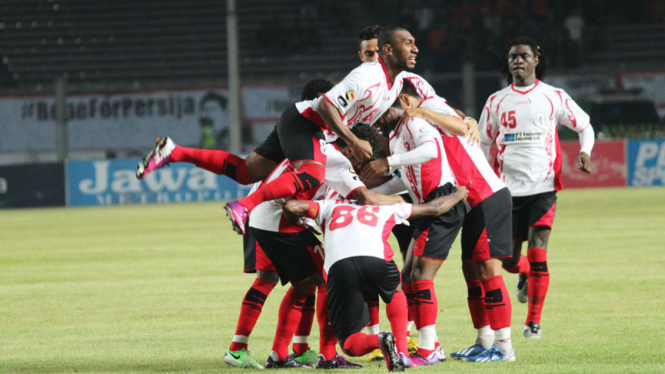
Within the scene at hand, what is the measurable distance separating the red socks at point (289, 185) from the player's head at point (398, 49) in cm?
118

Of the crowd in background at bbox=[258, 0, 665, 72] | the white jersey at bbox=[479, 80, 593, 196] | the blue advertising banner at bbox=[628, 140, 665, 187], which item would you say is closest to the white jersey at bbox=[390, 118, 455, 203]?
the white jersey at bbox=[479, 80, 593, 196]

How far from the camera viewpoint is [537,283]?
817cm

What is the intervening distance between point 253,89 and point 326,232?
25444 millimetres

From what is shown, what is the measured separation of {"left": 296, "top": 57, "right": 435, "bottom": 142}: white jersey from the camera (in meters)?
7.36

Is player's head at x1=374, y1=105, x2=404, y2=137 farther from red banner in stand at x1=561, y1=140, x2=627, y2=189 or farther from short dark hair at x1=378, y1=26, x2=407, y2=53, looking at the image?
red banner in stand at x1=561, y1=140, x2=627, y2=189

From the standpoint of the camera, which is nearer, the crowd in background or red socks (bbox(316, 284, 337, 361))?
red socks (bbox(316, 284, 337, 361))

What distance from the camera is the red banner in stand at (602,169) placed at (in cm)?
2702

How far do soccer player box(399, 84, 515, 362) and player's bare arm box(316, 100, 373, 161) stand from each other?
16.0 inches

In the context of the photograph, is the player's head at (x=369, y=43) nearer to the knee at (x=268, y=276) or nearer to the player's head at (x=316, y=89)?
the player's head at (x=316, y=89)

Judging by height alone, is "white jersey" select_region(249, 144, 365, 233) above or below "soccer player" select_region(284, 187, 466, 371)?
above

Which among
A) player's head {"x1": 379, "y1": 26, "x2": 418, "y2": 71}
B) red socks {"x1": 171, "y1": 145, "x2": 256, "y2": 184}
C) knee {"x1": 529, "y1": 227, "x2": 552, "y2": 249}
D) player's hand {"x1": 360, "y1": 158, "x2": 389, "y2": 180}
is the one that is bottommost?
knee {"x1": 529, "y1": 227, "x2": 552, "y2": 249}

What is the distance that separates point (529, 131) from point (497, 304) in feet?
7.26

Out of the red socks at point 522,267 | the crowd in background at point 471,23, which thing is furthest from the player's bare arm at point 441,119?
the crowd in background at point 471,23

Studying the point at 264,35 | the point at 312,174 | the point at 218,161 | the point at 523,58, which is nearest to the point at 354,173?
the point at 312,174
